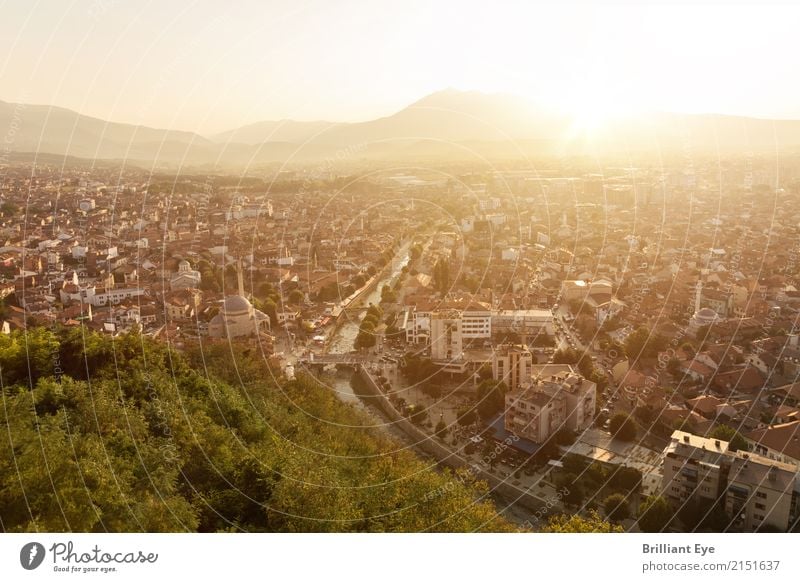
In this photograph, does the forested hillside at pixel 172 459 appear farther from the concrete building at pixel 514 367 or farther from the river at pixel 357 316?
the river at pixel 357 316

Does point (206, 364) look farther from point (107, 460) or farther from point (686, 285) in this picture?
point (686, 285)

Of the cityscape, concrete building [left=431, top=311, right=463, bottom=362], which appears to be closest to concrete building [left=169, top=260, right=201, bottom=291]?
the cityscape

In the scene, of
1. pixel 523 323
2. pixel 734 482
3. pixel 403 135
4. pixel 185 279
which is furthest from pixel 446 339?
pixel 403 135

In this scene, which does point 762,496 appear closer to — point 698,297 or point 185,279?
point 698,297

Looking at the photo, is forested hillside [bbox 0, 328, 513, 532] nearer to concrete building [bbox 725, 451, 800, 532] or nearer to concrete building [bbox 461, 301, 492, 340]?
concrete building [bbox 725, 451, 800, 532]

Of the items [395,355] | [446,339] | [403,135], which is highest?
[403,135]
